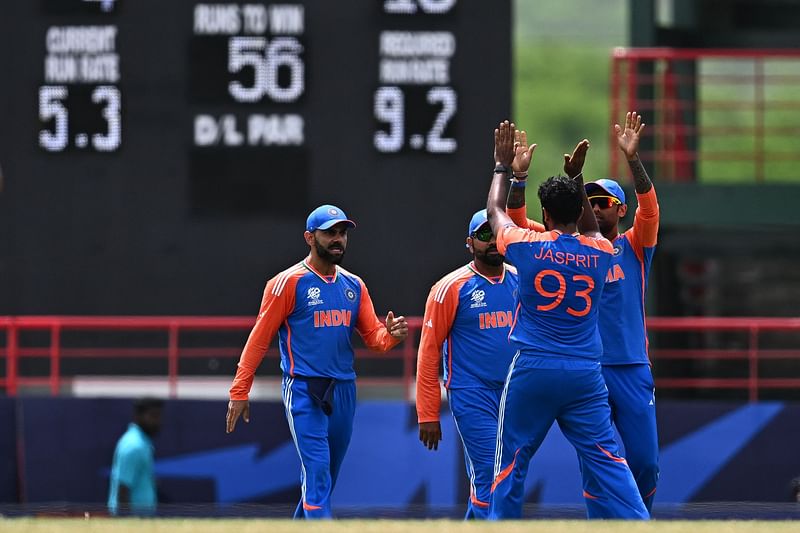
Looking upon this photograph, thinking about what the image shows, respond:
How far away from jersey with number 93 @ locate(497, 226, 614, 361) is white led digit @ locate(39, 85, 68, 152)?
20.3 feet

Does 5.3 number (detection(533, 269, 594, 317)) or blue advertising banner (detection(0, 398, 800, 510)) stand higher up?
5.3 number (detection(533, 269, 594, 317))

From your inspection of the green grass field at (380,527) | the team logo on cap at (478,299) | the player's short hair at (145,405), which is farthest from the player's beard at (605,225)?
the player's short hair at (145,405)

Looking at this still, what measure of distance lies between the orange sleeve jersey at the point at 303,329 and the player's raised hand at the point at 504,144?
1.78 m

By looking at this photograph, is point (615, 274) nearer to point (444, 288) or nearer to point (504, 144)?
point (444, 288)

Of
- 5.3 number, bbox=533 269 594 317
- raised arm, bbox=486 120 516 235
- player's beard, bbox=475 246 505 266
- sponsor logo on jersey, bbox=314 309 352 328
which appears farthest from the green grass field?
sponsor logo on jersey, bbox=314 309 352 328

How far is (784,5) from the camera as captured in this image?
658 inches

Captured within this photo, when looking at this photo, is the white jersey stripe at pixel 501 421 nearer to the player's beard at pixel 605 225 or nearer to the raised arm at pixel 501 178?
the raised arm at pixel 501 178

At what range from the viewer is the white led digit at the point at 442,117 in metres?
12.7

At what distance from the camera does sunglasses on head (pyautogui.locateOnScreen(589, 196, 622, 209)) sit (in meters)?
8.64

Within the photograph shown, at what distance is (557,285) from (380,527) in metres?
1.61

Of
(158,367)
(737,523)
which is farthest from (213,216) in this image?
(737,523)

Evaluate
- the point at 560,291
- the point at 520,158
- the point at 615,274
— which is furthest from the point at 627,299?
the point at 560,291

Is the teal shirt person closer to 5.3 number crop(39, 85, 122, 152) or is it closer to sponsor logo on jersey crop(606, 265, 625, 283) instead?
5.3 number crop(39, 85, 122, 152)

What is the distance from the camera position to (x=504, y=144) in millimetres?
8047
